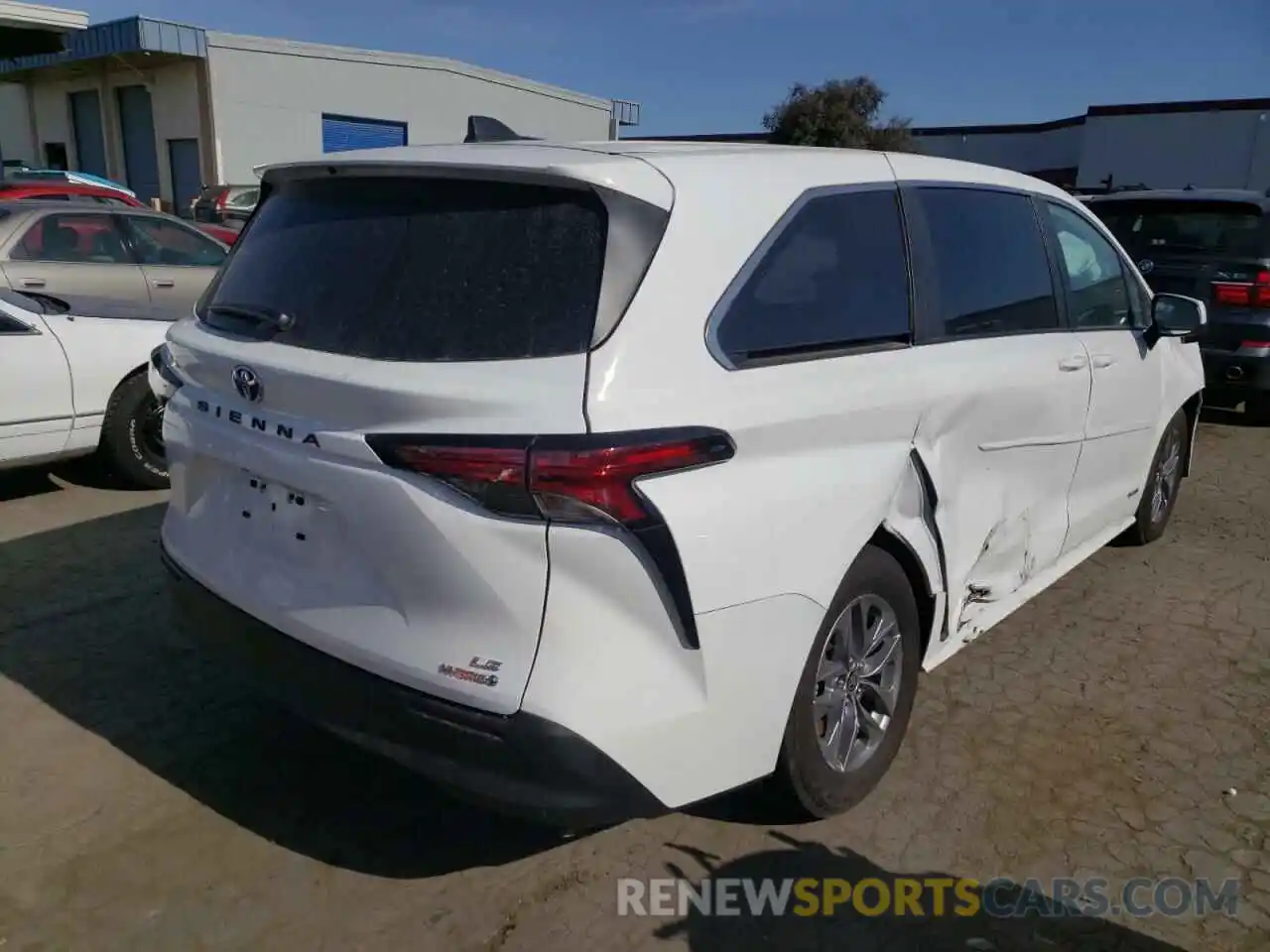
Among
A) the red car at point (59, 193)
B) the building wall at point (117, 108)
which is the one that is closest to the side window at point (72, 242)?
the red car at point (59, 193)

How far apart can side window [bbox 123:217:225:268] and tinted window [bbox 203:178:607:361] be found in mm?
6545

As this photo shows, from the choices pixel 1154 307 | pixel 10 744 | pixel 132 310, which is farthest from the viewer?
pixel 132 310

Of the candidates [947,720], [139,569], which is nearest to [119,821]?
[139,569]

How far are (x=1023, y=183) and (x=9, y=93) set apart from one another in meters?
36.7

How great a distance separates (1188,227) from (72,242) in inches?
346

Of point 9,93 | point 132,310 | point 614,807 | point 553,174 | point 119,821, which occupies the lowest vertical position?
point 119,821

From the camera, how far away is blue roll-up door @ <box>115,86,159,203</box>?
2788 cm

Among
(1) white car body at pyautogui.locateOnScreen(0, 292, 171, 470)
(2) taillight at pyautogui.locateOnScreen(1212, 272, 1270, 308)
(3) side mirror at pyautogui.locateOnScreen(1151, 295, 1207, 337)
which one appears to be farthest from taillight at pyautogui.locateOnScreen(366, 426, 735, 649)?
(2) taillight at pyautogui.locateOnScreen(1212, 272, 1270, 308)

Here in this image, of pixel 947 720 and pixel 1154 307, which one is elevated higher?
pixel 1154 307

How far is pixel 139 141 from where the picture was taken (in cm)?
2848

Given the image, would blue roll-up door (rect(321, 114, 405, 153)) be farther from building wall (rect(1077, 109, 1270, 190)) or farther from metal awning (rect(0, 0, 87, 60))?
building wall (rect(1077, 109, 1270, 190))

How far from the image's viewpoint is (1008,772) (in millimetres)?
3234

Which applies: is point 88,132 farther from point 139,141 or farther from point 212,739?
point 212,739

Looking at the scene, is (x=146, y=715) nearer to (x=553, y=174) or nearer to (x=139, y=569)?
(x=139, y=569)
